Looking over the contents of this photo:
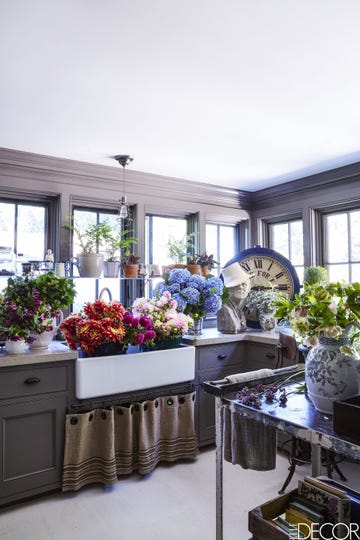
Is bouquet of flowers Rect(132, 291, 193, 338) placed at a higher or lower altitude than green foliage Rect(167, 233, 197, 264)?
lower

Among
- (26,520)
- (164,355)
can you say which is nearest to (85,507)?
(26,520)

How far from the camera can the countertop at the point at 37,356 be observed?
2232 millimetres

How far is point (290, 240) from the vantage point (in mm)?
4008

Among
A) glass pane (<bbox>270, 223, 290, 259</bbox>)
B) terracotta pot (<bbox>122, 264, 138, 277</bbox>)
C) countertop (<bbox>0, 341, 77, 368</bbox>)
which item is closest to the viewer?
countertop (<bbox>0, 341, 77, 368</bbox>)

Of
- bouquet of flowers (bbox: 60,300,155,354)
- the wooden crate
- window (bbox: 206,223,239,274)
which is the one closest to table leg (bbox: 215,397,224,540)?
the wooden crate

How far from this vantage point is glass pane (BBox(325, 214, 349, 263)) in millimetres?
3496

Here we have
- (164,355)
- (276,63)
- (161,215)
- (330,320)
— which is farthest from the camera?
(161,215)

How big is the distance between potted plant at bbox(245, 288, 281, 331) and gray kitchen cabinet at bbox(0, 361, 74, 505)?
163cm

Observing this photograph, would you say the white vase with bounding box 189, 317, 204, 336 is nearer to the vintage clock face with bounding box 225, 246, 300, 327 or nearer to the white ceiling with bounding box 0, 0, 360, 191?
the vintage clock face with bounding box 225, 246, 300, 327

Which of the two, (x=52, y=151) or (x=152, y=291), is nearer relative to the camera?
(x=52, y=151)

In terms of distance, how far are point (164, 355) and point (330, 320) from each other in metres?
1.59

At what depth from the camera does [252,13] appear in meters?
1.48

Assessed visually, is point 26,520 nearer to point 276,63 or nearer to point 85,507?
point 85,507

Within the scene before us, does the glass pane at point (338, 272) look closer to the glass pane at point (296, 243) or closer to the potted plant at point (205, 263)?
the glass pane at point (296, 243)
